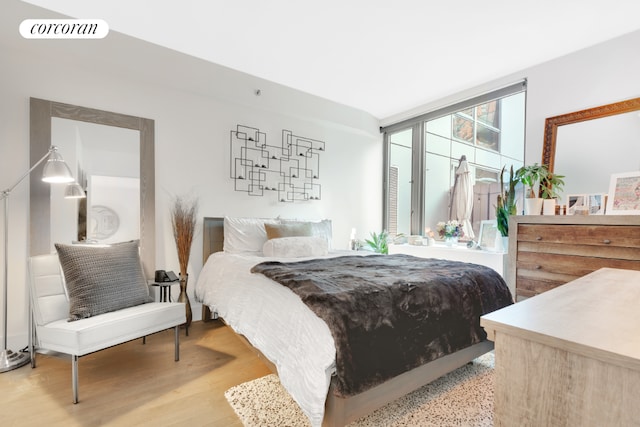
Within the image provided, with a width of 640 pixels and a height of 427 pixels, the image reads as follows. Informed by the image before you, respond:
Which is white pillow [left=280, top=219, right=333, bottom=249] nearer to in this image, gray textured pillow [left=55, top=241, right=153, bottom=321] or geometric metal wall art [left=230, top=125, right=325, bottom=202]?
geometric metal wall art [left=230, top=125, right=325, bottom=202]

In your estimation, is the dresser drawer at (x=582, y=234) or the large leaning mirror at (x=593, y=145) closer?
the dresser drawer at (x=582, y=234)

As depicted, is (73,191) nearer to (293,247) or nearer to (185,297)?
(185,297)

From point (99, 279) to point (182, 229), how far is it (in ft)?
3.19

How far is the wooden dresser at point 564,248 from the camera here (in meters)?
2.21

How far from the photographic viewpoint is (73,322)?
1949mm

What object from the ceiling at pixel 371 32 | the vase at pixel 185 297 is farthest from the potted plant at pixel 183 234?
the ceiling at pixel 371 32

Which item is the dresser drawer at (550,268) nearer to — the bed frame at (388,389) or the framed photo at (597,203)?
the framed photo at (597,203)

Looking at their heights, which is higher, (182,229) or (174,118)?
(174,118)

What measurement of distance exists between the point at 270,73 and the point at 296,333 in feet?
9.84

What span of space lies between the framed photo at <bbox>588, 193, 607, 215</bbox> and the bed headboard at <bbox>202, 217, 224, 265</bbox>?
3477 mm

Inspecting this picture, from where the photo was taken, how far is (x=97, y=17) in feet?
8.51

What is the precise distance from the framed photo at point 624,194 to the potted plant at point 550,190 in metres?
0.38

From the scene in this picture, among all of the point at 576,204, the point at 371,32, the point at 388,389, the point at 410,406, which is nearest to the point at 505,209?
the point at 576,204

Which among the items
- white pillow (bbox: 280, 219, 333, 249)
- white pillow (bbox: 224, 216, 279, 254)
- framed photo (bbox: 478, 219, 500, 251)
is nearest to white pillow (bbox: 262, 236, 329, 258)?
white pillow (bbox: 224, 216, 279, 254)
